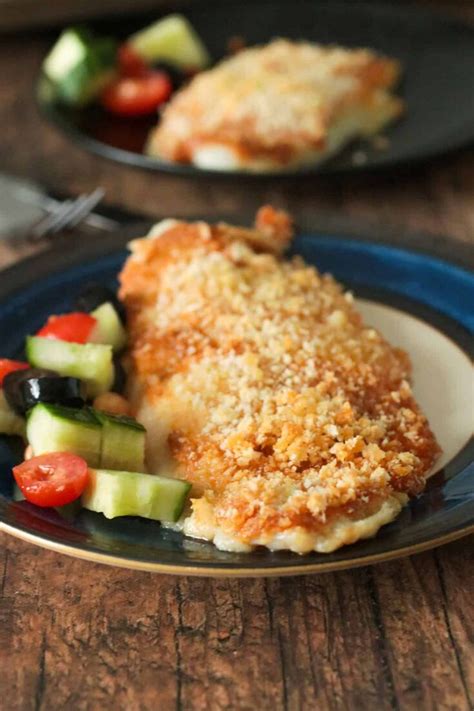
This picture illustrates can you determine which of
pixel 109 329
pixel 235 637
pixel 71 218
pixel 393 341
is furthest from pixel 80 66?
pixel 235 637

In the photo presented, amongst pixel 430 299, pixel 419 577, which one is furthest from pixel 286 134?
pixel 419 577

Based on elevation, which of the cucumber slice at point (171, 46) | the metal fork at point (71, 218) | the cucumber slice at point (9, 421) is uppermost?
A: the cucumber slice at point (9, 421)

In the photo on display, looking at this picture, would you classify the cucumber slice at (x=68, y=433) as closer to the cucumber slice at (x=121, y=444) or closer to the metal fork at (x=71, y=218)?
the cucumber slice at (x=121, y=444)

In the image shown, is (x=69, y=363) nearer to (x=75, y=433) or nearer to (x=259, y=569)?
(x=75, y=433)

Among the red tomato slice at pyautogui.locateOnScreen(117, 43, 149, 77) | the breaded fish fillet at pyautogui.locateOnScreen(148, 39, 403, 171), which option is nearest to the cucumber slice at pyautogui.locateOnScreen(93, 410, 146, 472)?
the breaded fish fillet at pyautogui.locateOnScreen(148, 39, 403, 171)

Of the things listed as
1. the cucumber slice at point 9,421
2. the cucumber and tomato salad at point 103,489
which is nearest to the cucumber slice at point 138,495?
the cucumber and tomato salad at point 103,489
